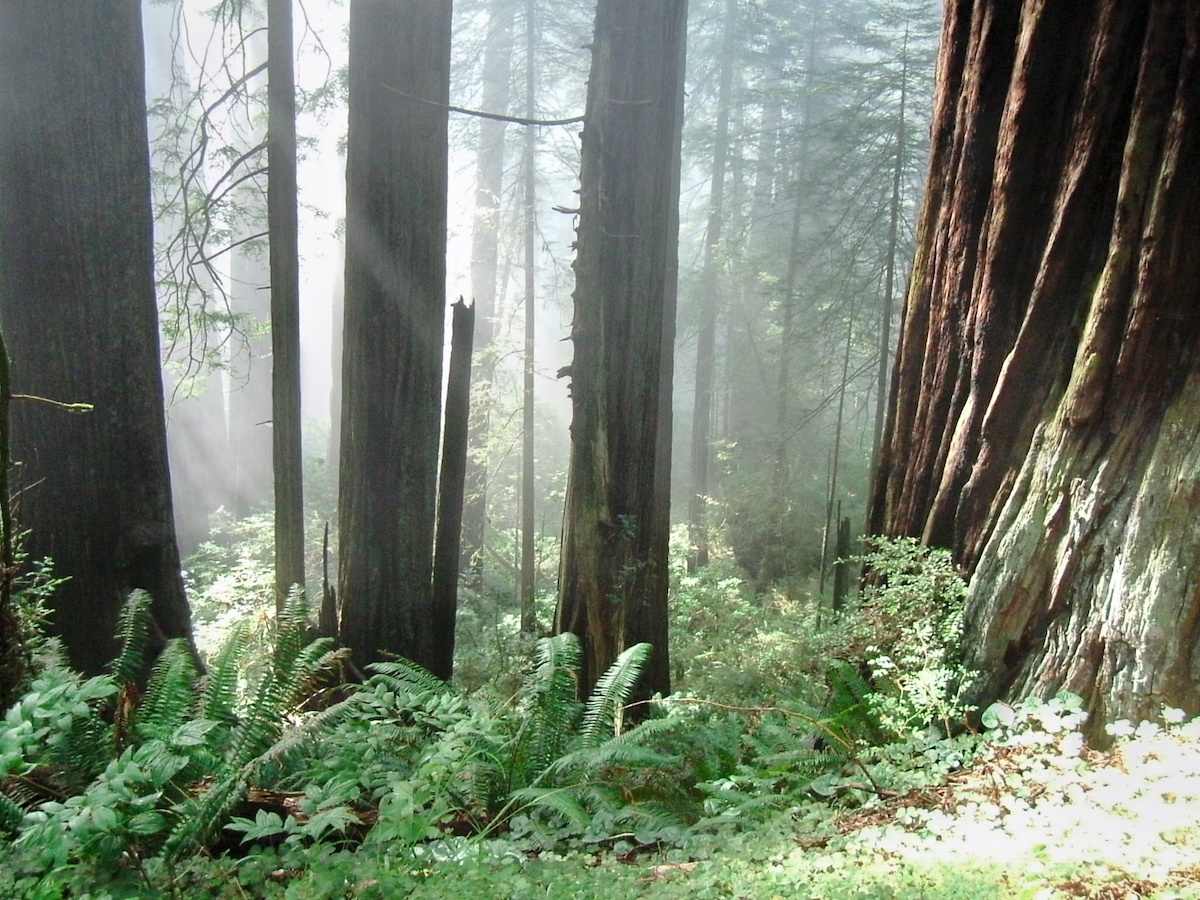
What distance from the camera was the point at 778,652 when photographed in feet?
28.6

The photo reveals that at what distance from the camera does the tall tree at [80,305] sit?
4.29 m

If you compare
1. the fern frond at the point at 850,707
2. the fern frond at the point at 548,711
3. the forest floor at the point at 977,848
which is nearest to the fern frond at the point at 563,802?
the forest floor at the point at 977,848

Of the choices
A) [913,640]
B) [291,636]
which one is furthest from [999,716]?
[291,636]

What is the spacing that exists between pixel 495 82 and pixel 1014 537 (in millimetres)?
16953

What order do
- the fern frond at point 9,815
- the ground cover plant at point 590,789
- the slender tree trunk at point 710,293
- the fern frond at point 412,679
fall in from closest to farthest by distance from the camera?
the ground cover plant at point 590,789 → the fern frond at point 9,815 → the fern frond at point 412,679 → the slender tree trunk at point 710,293

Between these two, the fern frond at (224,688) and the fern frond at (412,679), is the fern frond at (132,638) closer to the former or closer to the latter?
the fern frond at (224,688)

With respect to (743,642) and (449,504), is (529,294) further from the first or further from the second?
(449,504)

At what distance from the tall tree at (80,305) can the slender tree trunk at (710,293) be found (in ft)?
45.8

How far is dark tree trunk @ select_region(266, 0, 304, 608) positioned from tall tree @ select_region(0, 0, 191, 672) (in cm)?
221

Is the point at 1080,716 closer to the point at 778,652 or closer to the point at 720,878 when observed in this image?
the point at 720,878

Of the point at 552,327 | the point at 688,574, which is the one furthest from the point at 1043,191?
the point at 552,327

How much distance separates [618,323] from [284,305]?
3512mm

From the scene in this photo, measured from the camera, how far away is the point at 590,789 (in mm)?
3127

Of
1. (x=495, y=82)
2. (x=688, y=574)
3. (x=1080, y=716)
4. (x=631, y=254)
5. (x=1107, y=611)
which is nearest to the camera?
(x=1080, y=716)
